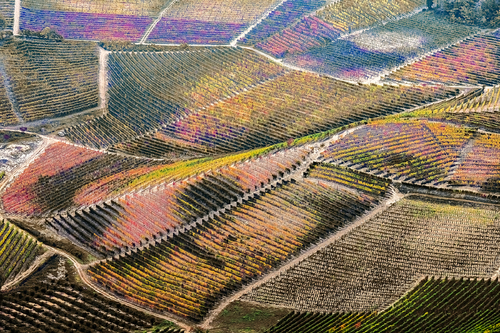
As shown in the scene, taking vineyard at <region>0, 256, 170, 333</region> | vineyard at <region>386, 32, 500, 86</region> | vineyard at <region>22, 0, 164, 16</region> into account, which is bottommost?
vineyard at <region>0, 256, 170, 333</region>

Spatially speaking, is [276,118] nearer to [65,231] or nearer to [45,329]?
[65,231]

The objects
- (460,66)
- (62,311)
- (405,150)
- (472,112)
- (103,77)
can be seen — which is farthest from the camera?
(103,77)

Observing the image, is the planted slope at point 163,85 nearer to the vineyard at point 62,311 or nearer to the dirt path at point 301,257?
the vineyard at point 62,311

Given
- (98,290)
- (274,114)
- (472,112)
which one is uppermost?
(472,112)

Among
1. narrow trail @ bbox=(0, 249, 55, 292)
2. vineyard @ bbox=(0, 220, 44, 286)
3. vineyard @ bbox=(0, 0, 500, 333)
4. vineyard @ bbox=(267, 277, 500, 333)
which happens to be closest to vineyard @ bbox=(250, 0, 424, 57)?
vineyard @ bbox=(0, 0, 500, 333)

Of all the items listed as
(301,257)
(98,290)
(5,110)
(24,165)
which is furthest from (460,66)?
(5,110)

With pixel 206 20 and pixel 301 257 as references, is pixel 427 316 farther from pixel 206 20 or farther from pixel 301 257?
pixel 206 20

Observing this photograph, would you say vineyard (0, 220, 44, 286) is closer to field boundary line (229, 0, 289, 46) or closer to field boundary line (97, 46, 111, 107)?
field boundary line (97, 46, 111, 107)
